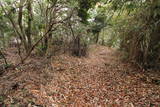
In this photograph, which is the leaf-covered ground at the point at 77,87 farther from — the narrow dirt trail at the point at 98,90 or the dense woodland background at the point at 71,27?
the dense woodland background at the point at 71,27

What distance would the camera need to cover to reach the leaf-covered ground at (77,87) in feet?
10.8

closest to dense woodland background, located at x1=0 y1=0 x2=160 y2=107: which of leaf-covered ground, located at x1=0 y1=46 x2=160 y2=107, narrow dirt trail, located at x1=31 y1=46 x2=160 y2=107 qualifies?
leaf-covered ground, located at x1=0 y1=46 x2=160 y2=107

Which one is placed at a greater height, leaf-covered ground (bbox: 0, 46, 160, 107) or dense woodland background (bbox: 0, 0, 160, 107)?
dense woodland background (bbox: 0, 0, 160, 107)

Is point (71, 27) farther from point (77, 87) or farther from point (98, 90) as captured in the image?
point (98, 90)

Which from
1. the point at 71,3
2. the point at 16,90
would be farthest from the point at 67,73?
the point at 71,3

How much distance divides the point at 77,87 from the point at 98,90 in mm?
631

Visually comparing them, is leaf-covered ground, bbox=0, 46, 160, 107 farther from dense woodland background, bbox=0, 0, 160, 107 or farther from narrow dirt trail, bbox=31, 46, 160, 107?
dense woodland background, bbox=0, 0, 160, 107

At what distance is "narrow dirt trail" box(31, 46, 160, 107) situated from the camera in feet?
11.1

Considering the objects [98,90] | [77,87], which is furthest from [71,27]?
[98,90]


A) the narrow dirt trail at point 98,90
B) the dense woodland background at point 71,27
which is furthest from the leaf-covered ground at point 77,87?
the dense woodland background at point 71,27

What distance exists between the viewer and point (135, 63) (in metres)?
5.75

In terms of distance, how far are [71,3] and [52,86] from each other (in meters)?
2.84

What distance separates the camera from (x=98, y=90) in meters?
4.13

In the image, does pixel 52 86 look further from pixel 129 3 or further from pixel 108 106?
pixel 129 3
